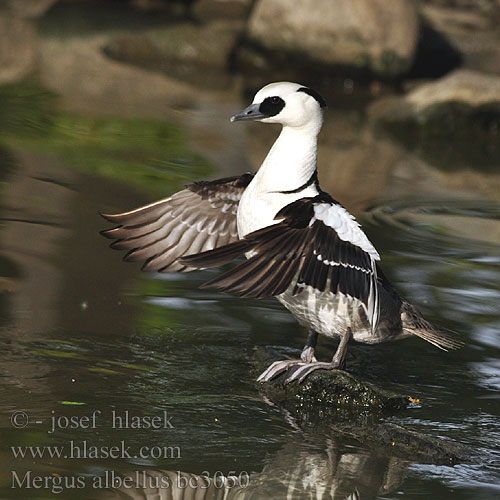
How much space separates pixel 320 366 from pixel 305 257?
812 mm

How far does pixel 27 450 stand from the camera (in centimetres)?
454

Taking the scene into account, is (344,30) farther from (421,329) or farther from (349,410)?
(349,410)

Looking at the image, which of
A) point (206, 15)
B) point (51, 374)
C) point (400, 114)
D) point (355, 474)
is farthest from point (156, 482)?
point (206, 15)

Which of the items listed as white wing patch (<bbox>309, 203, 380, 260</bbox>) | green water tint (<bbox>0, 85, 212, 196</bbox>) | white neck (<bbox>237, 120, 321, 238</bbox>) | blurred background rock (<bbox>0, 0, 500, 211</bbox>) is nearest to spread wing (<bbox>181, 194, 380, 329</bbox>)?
white wing patch (<bbox>309, 203, 380, 260</bbox>)

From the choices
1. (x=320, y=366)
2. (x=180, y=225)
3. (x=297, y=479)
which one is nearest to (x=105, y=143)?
(x=180, y=225)

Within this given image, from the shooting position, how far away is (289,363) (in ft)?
18.9

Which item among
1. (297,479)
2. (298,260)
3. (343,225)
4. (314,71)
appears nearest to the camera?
(297,479)

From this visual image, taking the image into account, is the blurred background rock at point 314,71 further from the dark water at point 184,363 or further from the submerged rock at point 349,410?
the submerged rock at point 349,410

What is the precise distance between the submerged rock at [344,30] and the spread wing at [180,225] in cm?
1038

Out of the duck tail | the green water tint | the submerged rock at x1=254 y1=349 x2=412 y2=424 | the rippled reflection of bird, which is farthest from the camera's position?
the green water tint

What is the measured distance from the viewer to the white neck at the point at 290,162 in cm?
561

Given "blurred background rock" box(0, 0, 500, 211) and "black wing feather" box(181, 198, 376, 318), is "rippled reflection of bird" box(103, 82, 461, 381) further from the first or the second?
"blurred background rock" box(0, 0, 500, 211)

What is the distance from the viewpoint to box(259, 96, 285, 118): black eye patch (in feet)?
18.7

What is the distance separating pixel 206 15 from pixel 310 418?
16.4 meters
